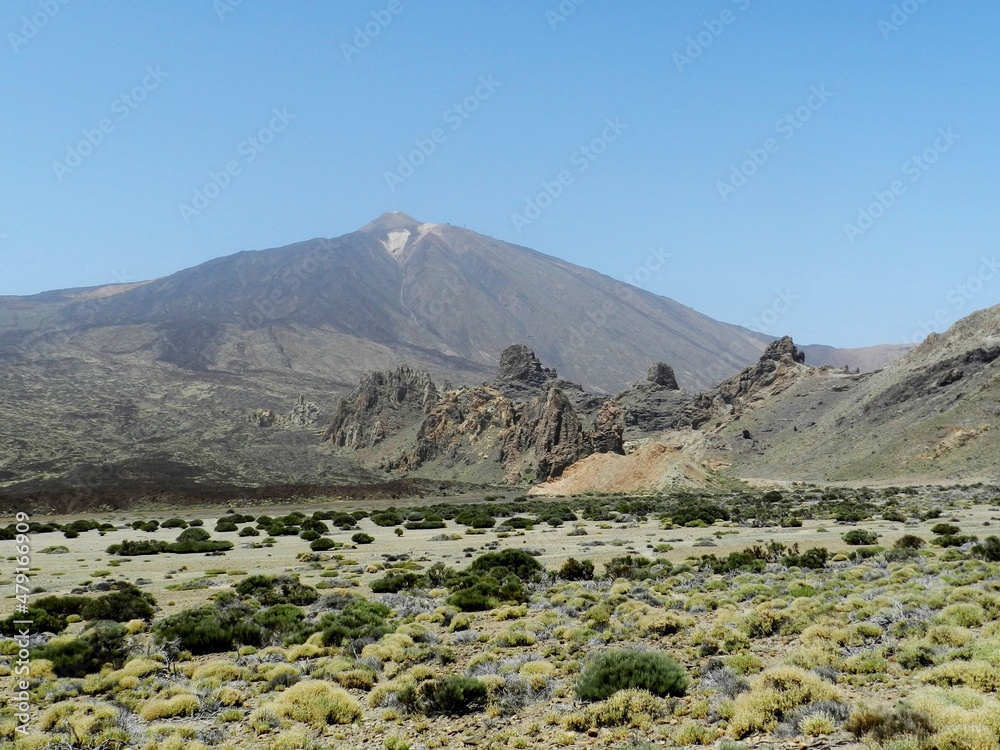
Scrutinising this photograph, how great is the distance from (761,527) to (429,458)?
83.4m

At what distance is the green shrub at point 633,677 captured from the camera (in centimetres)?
1062

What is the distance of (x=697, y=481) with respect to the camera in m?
72.3

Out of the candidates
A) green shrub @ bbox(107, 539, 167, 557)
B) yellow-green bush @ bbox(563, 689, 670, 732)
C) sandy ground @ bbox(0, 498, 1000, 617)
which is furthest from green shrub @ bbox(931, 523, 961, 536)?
green shrub @ bbox(107, 539, 167, 557)

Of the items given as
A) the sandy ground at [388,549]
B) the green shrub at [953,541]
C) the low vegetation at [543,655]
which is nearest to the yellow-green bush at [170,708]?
the low vegetation at [543,655]

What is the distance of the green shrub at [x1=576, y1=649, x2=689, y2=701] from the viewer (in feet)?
34.9

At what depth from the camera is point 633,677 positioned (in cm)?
1077

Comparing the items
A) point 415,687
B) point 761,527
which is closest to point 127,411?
point 761,527

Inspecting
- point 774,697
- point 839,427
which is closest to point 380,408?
point 839,427

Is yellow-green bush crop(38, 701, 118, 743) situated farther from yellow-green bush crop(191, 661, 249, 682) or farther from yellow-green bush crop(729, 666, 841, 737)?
yellow-green bush crop(729, 666, 841, 737)

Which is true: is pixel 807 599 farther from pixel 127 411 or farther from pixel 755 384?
pixel 127 411

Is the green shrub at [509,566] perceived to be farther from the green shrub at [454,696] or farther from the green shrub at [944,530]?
the green shrub at [944,530]

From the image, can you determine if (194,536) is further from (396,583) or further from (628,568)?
(628,568)

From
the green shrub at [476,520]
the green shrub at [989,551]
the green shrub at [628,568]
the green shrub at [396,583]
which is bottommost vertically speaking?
the green shrub at [476,520]

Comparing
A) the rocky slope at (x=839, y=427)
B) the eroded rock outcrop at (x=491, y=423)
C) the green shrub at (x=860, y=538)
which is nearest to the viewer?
the green shrub at (x=860, y=538)
